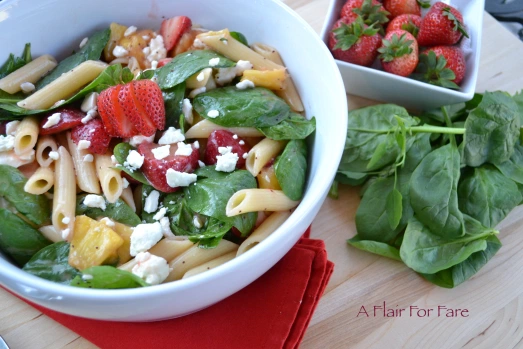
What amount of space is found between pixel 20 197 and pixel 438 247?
3.64 feet

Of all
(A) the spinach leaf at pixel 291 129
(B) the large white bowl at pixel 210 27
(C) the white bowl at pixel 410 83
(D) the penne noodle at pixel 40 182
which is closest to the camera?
(B) the large white bowl at pixel 210 27

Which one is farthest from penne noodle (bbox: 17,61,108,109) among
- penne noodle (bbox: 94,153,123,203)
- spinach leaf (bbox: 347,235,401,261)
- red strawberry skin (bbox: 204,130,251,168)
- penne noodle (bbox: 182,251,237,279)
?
spinach leaf (bbox: 347,235,401,261)

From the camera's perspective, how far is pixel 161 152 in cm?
130

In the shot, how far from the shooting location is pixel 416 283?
4.96ft

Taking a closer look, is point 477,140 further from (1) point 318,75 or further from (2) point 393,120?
(1) point 318,75

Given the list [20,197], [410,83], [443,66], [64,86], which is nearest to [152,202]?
[20,197]

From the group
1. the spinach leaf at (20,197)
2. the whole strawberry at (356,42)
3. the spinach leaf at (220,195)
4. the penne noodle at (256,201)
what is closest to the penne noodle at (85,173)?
the spinach leaf at (20,197)

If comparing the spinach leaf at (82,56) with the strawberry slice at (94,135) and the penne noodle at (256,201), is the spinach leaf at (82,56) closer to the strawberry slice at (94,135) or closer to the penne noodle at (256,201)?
the strawberry slice at (94,135)

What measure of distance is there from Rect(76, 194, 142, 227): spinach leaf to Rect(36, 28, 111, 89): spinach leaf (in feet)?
1.43

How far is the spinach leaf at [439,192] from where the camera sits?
1468 mm

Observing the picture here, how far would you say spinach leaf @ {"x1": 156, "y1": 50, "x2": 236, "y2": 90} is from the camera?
55.5 inches

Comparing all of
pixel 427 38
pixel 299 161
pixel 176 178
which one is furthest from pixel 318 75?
pixel 427 38

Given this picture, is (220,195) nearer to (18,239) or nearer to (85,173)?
(85,173)

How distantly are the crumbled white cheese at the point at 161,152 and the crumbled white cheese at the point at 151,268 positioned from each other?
0.81ft
